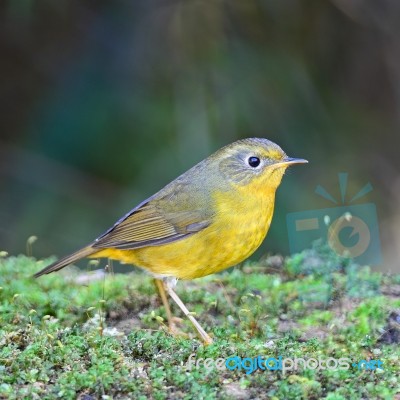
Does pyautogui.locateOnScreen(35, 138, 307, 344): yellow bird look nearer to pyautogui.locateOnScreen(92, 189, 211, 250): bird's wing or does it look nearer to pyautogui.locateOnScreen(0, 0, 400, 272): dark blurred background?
pyautogui.locateOnScreen(92, 189, 211, 250): bird's wing

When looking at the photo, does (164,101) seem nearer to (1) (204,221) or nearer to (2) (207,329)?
(1) (204,221)

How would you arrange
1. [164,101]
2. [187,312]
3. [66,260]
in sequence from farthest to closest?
[164,101] → [66,260] → [187,312]

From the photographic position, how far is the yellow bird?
15.3ft

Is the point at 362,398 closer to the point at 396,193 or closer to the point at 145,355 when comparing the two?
the point at 145,355

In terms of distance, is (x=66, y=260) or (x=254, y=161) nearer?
(x=254, y=161)

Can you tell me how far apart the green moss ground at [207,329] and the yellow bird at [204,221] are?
27 cm

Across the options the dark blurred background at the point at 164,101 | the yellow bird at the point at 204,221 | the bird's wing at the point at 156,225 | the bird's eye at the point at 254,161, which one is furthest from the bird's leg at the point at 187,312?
the dark blurred background at the point at 164,101

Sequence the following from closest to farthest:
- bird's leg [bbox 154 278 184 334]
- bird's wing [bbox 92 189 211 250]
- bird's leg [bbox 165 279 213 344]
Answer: bird's leg [bbox 165 279 213 344]
bird's leg [bbox 154 278 184 334]
bird's wing [bbox 92 189 211 250]

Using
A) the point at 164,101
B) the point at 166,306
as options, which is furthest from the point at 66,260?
the point at 164,101

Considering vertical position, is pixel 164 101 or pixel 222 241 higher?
pixel 164 101

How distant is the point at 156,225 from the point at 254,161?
2.34 ft

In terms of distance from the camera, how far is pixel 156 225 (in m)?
5.02

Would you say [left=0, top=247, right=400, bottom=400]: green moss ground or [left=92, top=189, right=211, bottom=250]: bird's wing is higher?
[left=92, top=189, right=211, bottom=250]: bird's wing

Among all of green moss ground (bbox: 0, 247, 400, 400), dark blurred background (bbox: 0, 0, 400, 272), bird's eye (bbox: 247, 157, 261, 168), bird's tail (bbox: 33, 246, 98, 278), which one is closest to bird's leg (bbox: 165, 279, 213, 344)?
green moss ground (bbox: 0, 247, 400, 400)
